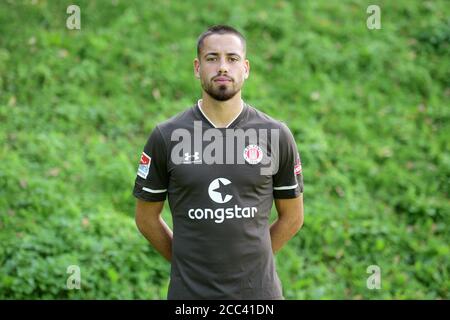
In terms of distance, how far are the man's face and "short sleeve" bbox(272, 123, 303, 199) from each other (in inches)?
15.5

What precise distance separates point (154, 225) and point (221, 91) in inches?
38.2

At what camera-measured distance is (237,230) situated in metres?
3.43

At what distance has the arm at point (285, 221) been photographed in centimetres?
383

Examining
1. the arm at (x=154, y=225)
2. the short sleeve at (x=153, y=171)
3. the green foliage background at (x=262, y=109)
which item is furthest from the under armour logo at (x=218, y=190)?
the green foliage background at (x=262, y=109)

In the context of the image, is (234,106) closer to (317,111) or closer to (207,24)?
(317,111)

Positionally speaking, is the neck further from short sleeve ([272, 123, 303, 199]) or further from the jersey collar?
short sleeve ([272, 123, 303, 199])

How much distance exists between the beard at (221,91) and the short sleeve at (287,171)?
368mm

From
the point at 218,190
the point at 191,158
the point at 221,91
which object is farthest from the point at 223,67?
the point at 218,190

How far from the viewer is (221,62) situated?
3.43 meters

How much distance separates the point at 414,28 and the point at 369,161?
130 inches

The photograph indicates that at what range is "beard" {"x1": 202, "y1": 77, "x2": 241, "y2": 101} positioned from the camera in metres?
3.41
